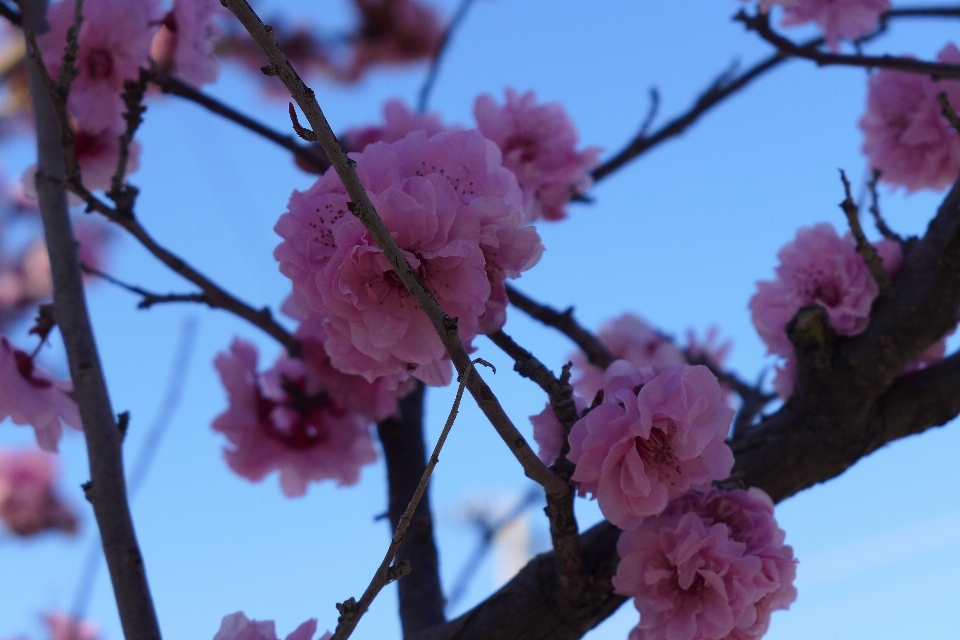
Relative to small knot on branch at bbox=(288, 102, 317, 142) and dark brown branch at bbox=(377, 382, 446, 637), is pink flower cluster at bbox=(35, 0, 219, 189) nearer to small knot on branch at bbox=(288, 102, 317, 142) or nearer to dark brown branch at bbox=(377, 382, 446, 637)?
dark brown branch at bbox=(377, 382, 446, 637)

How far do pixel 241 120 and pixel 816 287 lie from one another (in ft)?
3.54

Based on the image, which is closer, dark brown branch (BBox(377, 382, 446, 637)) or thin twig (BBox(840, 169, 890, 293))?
thin twig (BBox(840, 169, 890, 293))

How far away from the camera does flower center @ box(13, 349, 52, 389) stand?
1.23m

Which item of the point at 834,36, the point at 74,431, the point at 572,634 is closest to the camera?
the point at 572,634

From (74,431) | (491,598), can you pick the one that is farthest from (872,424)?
(74,431)

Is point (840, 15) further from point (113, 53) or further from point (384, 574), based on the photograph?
point (384, 574)

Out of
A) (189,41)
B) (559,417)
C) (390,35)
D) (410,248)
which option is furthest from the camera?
(390,35)

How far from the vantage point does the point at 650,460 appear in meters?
0.94

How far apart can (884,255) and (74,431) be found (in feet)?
4.19

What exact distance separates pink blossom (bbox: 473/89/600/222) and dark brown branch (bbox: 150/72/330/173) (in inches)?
12.9

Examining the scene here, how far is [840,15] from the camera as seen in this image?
172 cm

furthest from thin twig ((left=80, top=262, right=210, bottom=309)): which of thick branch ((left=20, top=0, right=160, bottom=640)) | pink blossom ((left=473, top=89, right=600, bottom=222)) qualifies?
pink blossom ((left=473, top=89, right=600, bottom=222))

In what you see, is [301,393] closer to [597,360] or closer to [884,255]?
[597,360]

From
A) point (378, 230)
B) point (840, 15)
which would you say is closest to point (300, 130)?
point (378, 230)
